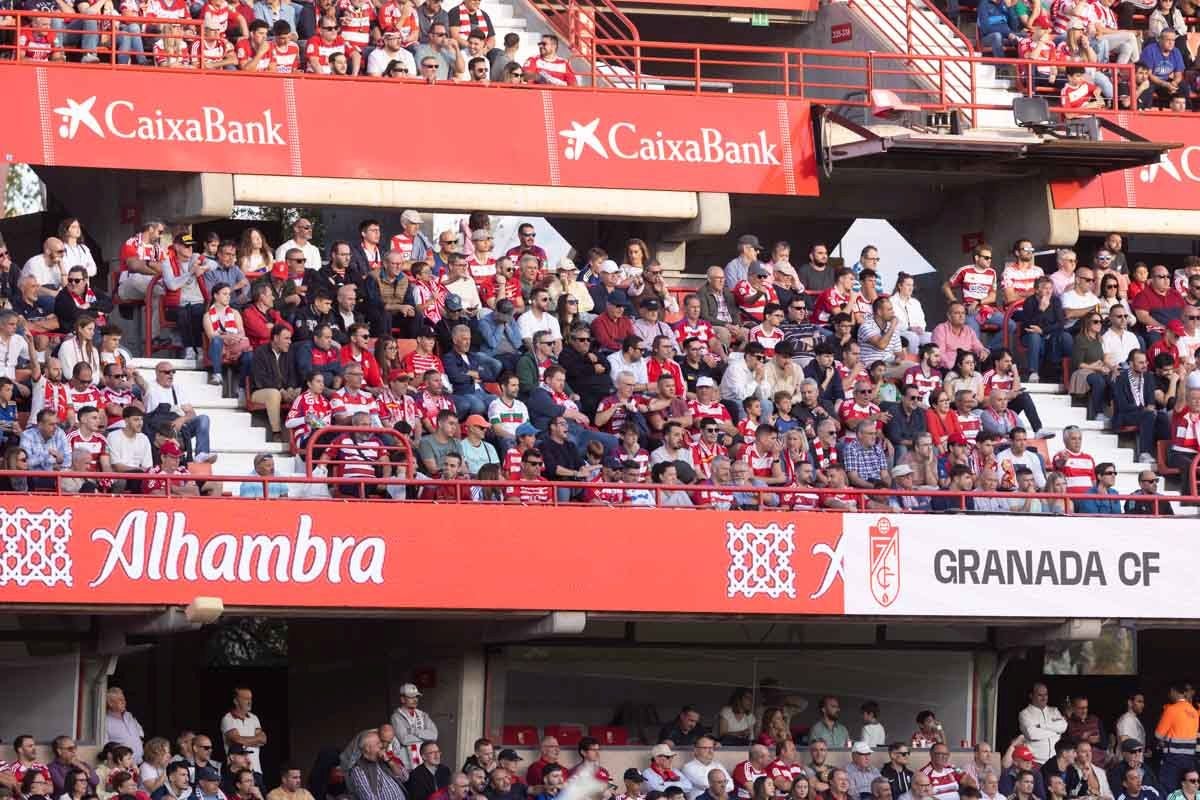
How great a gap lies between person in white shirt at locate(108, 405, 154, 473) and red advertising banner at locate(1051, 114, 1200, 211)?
38.7 ft

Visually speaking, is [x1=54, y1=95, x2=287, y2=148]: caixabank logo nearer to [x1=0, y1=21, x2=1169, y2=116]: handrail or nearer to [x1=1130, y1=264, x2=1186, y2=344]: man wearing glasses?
[x1=0, y1=21, x2=1169, y2=116]: handrail

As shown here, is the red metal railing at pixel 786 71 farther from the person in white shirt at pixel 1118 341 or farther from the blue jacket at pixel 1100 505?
the blue jacket at pixel 1100 505

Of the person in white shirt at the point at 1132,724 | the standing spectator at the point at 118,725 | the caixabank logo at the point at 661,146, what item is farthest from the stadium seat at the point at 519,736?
the caixabank logo at the point at 661,146

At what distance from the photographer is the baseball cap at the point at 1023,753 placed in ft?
79.5

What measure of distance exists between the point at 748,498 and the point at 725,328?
2.85 metres

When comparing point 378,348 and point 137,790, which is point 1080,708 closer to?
point 378,348

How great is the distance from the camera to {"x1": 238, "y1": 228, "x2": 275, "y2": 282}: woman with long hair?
24.7 meters

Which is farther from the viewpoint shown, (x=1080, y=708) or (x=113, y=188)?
(x=113, y=188)

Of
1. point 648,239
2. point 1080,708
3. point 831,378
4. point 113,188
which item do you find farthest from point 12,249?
point 1080,708

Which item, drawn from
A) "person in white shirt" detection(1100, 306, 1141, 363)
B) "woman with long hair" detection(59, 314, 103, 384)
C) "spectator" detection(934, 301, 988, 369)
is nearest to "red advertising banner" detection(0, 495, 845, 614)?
"woman with long hair" detection(59, 314, 103, 384)

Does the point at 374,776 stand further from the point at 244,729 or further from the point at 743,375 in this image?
the point at 743,375

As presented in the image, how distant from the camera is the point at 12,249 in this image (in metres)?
30.3

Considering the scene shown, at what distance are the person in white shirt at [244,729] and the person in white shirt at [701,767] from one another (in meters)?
3.31

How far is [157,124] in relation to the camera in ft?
85.9
